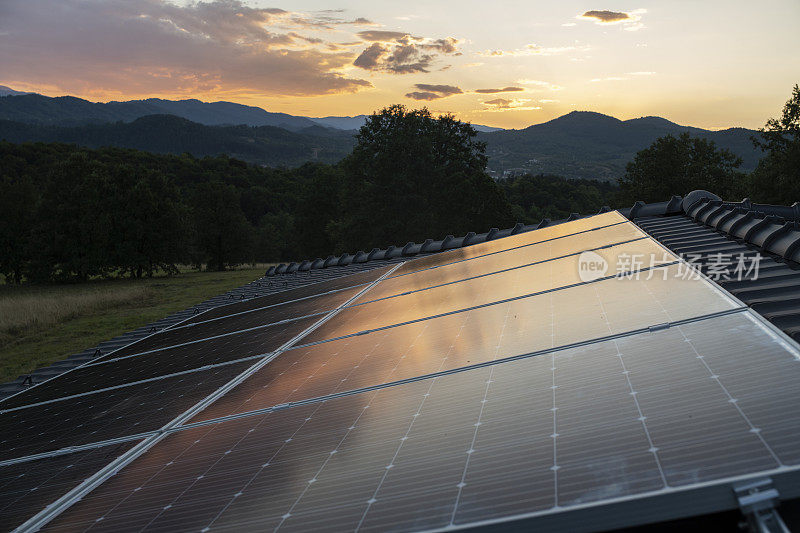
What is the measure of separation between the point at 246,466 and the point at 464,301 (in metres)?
4.63

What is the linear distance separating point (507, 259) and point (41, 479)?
29.1 feet

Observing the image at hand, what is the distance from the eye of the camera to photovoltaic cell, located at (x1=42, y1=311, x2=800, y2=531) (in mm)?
2803

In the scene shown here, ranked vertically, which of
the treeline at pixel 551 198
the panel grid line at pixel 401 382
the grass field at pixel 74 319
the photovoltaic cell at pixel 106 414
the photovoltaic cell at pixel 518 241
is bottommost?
the grass field at pixel 74 319

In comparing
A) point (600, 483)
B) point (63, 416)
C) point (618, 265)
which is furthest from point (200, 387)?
point (618, 265)

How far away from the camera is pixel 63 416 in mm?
7555

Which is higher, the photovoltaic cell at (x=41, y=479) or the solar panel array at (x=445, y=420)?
the solar panel array at (x=445, y=420)

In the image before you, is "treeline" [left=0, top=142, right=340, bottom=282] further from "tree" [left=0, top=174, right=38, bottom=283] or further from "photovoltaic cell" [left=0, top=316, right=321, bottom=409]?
"photovoltaic cell" [left=0, top=316, right=321, bottom=409]

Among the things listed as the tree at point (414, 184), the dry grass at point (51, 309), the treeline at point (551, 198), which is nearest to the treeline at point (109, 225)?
the dry grass at point (51, 309)

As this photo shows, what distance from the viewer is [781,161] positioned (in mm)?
60719

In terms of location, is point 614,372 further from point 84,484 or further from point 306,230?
point 306,230

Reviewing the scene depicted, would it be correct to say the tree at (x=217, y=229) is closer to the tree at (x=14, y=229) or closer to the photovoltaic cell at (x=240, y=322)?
the tree at (x=14, y=229)

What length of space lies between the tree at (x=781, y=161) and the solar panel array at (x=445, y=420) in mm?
64968

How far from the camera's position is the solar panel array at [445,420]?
290 cm

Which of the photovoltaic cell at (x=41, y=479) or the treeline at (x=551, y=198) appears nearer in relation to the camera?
the photovoltaic cell at (x=41, y=479)
